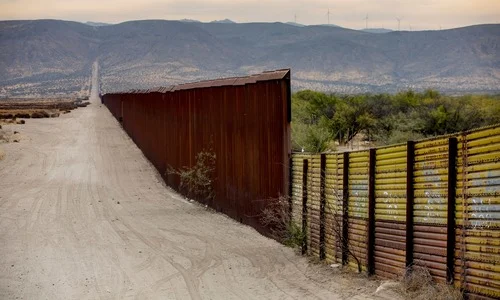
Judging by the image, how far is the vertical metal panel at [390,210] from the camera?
32.1 feet

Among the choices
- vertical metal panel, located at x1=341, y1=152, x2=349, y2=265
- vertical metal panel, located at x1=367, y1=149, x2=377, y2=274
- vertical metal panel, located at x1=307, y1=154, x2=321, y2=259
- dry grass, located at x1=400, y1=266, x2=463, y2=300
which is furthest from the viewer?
vertical metal panel, located at x1=307, y1=154, x2=321, y2=259

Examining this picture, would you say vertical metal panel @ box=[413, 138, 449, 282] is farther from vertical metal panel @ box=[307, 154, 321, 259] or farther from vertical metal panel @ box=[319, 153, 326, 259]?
vertical metal panel @ box=[307, 154, 321, 259]

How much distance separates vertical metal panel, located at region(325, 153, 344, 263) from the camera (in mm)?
11508

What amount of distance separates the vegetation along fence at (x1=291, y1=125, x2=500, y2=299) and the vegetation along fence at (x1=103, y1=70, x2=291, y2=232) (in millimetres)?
1903

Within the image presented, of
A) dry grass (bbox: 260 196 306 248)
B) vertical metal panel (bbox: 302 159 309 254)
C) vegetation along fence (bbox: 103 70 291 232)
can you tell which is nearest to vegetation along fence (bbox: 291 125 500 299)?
vertical metal panel (bbox: 302 159 309 254)

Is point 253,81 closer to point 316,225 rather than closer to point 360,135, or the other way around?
point 316,225

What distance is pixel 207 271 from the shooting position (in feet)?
40.4

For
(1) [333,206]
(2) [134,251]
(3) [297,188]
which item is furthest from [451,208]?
(2) [134,251]

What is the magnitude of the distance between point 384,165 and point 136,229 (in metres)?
8.04

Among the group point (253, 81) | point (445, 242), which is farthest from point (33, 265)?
point (445, 242)

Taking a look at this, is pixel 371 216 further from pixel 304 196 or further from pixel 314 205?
pixel 304 196

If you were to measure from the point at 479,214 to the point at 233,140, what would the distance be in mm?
9771

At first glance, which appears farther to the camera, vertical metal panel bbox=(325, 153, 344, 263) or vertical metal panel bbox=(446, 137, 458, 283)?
vertical metal panel bbox=(325, 153, 344, 263)

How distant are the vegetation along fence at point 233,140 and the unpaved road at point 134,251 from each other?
2.13 feet
